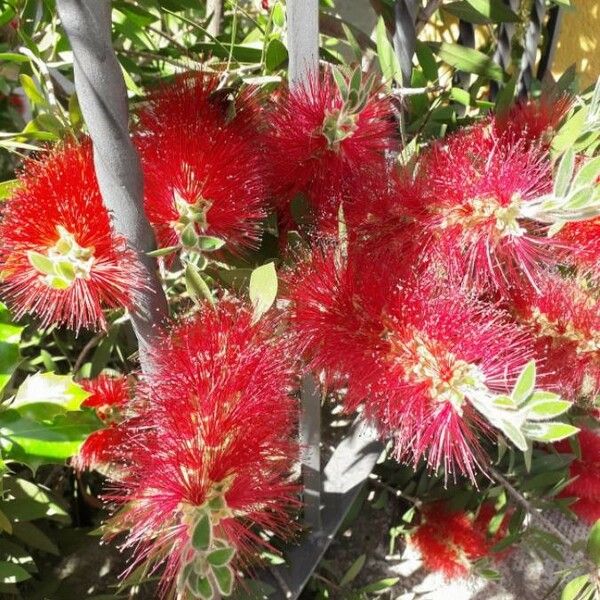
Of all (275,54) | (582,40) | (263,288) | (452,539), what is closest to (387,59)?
(275,54)

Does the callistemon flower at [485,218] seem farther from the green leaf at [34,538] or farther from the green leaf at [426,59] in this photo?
the green leaf at [34,538]

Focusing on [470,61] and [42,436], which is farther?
[470,61]

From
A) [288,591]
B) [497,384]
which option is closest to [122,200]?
[497,384]

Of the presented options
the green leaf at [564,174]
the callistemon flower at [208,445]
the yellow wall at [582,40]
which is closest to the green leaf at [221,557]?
the callistemon flower at [208,445]

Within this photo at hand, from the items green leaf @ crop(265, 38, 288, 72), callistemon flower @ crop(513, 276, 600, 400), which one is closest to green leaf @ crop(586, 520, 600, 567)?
callistemon flower @ crop(513, 276, 600, 400)

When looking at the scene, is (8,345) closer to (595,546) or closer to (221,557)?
(221,557)

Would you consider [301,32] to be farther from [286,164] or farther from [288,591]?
[288,591]
